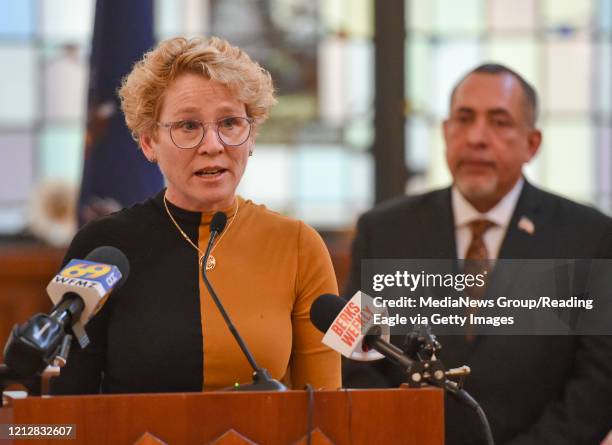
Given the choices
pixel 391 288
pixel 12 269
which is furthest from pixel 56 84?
pixel 391 288

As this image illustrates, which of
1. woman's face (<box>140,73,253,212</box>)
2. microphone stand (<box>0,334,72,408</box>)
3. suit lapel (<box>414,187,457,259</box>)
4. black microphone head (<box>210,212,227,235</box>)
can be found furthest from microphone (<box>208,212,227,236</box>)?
Answer: suit lapel (<box>414,187,457,259</box>)

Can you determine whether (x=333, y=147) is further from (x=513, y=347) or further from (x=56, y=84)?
(x=513, y=347)

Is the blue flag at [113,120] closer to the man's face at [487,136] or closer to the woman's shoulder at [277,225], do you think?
the man's face at [487,136]

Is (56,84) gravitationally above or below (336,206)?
above

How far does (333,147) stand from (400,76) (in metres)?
0.46

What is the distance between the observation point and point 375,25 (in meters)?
4.85

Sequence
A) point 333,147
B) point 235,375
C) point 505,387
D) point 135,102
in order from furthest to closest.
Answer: point 333,147, point 505,387, point 135,102, point 235,375

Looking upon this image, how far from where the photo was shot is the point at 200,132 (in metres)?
2.13

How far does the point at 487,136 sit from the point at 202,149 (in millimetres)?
1238

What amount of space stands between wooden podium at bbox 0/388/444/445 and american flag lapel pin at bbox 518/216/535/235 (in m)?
1.33

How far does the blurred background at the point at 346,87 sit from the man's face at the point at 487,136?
159cm

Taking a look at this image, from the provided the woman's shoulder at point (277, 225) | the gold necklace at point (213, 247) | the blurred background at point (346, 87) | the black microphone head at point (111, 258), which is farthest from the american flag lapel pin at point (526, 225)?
the blurred background at point (346, 87)

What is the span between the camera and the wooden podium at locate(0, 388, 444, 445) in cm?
165

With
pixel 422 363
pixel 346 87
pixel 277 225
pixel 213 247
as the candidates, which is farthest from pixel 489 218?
pixel 346 87
